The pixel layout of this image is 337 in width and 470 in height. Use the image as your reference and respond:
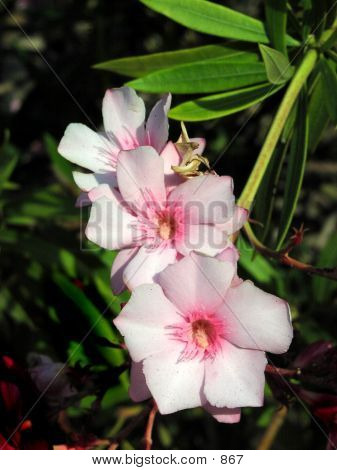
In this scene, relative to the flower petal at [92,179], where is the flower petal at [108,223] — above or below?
below

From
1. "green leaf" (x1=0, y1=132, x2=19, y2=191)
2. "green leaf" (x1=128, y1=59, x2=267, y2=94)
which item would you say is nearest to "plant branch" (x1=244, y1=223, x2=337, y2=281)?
"green leaf" (x1=128, y1=59, x2=267, y2=94)

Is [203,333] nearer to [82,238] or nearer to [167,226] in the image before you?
[167,226]

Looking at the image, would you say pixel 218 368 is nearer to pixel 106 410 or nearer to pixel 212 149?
pixel 106 410

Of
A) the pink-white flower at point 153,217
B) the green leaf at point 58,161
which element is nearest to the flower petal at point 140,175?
the pink-white flower at point 153,217

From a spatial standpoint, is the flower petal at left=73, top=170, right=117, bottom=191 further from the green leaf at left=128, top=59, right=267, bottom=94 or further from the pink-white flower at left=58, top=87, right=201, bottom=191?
the green leaf at left=128, top=59, right=267, bottom=94

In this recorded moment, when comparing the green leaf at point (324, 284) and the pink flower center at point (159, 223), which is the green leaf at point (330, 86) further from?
the green leaf at point (324, 284)
